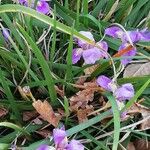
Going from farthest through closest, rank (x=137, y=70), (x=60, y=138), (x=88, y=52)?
1. (x=137, y=70)
2. (x=88, y=52)
3. (x=60, y=138)

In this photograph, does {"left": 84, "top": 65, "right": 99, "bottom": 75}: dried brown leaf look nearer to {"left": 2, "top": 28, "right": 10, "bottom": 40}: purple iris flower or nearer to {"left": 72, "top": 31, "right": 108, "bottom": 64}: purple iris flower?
{"left": 72, "top": 31, "right": 108, "bottom": 64}: purple iris flower

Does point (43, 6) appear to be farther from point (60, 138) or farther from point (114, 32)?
point (60, 138)

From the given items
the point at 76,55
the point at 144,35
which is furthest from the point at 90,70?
the point at 144,35

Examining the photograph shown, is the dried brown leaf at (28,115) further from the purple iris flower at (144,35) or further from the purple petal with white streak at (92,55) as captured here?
the purple iris flower at (144,35)

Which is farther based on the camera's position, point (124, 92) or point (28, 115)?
point (28, 115)

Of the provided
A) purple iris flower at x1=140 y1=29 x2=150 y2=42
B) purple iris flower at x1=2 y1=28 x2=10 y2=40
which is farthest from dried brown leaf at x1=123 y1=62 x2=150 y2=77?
purple iris flower at x1=2 y1=28 x2=10 y2=40

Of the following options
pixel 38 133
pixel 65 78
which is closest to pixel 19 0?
pixel 65 78

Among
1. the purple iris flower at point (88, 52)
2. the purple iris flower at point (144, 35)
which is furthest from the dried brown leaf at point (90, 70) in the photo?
the purple iris flower at point (144, 35)
